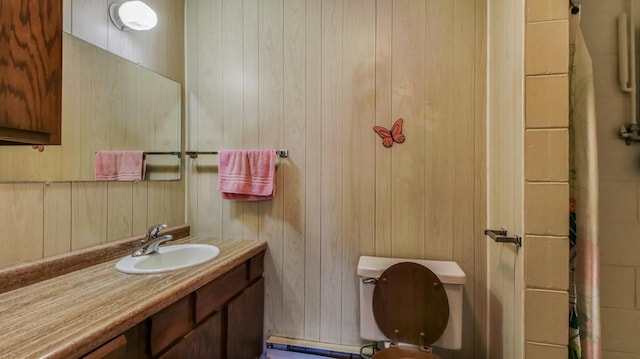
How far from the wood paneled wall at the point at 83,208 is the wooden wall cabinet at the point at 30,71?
1.41 ft

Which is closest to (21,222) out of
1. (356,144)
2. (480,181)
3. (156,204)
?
(156,204)

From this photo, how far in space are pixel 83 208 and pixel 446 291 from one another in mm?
1757

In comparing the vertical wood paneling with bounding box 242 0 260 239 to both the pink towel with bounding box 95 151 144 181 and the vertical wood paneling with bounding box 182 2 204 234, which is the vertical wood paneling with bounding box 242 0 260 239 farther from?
the pink towel with bounding box 95 151 144 181

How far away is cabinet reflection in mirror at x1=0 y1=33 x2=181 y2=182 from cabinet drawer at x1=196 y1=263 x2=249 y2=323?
2.52 feet

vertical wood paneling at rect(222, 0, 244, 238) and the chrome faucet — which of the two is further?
vertical wood paneling at rect(222, 0, 244, 238)

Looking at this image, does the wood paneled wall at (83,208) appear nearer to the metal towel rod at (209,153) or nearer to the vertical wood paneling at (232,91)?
the metal towel rod at (209,153)

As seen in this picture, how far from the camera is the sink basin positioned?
1.24m

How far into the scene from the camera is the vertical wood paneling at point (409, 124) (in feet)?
4.88

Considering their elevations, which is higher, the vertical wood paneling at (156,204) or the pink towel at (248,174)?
the pink towel at (248,174)

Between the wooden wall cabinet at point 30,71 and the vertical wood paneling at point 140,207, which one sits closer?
the wooden wall cabinet at point 30,71

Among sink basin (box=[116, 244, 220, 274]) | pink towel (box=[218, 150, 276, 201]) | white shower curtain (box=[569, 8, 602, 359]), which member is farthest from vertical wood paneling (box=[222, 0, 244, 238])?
white shower curtain (box=[569, 8, 602, 359])

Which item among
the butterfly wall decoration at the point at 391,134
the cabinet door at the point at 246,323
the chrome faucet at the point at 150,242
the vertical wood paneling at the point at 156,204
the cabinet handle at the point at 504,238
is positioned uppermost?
the butterfly wall decoration at the point at 391,134


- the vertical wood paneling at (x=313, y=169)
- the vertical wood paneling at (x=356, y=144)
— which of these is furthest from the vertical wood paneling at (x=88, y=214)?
the vertical wood paneling at (x=356, y=144)

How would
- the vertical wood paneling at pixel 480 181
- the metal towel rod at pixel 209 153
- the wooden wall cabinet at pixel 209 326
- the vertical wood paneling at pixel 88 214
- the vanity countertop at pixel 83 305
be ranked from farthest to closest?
the metal towel rod at pixel 209 153, the vertical wood paneling at pixel 480 181, the vertical wood paneling at pixel 88 214, the wooden wall cabinet at pixel 209 326, the vanity countertop at pixel 83 305
